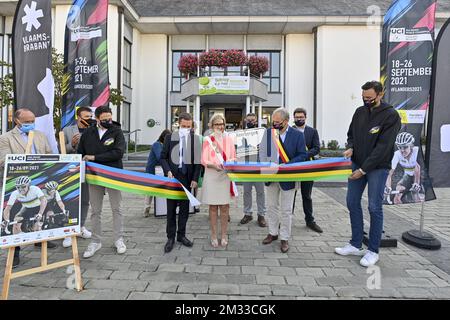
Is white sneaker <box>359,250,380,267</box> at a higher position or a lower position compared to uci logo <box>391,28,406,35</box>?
lower

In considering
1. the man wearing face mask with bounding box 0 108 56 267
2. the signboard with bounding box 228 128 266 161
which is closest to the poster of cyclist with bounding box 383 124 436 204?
the signboard with bounding box 228 128 266 161

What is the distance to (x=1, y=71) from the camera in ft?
63.1

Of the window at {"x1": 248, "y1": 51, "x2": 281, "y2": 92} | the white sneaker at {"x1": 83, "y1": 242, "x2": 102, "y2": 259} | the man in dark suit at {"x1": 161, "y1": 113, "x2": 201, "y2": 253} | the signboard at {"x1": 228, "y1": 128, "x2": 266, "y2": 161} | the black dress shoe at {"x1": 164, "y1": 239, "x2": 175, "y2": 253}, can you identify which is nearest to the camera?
the white sneaker at {"x1": 83, "y1": 242, "x2": 102, "y2": 259}

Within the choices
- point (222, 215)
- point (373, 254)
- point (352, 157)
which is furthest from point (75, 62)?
point (373, 254)

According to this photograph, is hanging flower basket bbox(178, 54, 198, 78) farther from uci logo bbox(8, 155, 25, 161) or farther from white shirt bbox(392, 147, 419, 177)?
uci logo bbox(8, 155, 25, 161)

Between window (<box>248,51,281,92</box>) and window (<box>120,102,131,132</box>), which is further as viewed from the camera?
window (<box>248,51,281,92</box>)

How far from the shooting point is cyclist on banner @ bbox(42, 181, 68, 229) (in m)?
3.10

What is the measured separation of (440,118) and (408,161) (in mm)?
745

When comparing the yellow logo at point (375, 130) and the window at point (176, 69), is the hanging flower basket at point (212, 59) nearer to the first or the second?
the window at point (176, 69)

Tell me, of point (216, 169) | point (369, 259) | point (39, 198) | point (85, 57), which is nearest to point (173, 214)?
point (216, 169)

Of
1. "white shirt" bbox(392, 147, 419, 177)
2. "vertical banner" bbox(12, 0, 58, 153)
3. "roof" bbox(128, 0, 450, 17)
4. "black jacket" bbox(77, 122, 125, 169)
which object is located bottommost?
"white shirt" bbox(392, 147, 419, 177)

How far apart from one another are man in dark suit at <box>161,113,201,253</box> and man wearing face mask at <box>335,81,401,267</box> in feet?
6.79

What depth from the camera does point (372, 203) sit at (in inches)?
148

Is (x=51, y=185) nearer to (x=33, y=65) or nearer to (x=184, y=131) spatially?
(x=184, y=131)
